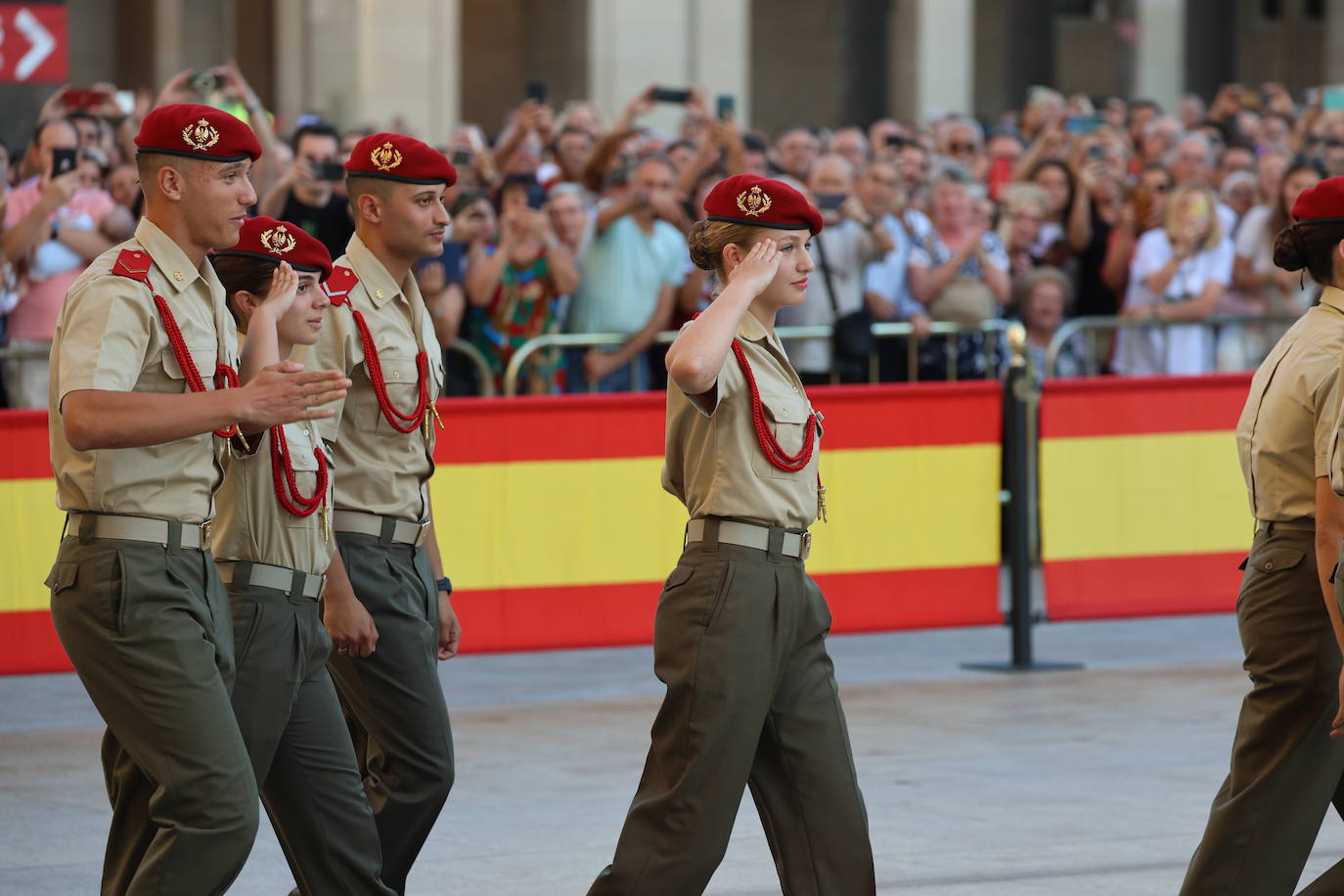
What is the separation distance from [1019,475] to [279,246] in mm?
5237

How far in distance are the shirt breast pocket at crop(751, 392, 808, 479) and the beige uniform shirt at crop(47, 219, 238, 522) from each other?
126 centimetres

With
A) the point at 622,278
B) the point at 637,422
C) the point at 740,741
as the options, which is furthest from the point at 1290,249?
the point at 622,278

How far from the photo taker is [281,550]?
5562 millimetres

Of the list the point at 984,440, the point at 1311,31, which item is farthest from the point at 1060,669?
the point at 1311,31

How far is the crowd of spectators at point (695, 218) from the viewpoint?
11.6 meters

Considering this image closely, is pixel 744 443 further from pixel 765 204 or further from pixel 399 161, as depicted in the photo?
pixel 399 161

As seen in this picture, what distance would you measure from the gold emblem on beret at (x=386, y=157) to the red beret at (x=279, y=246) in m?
0.49

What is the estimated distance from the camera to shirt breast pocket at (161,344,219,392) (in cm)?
505

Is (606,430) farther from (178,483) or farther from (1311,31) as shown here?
(1311,31)

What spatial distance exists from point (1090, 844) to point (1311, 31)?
151 ft

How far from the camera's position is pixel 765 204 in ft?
18.2

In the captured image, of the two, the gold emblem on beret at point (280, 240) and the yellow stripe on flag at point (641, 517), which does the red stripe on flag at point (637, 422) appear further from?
the gold emblem on beret at point (280, 240)

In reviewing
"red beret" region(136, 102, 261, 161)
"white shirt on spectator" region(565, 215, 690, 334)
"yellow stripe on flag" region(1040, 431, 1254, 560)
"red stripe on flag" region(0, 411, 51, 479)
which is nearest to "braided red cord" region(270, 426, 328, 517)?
"red beret" region(136, 102, 261, 161)

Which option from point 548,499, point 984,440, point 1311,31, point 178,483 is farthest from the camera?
point 1311,31
